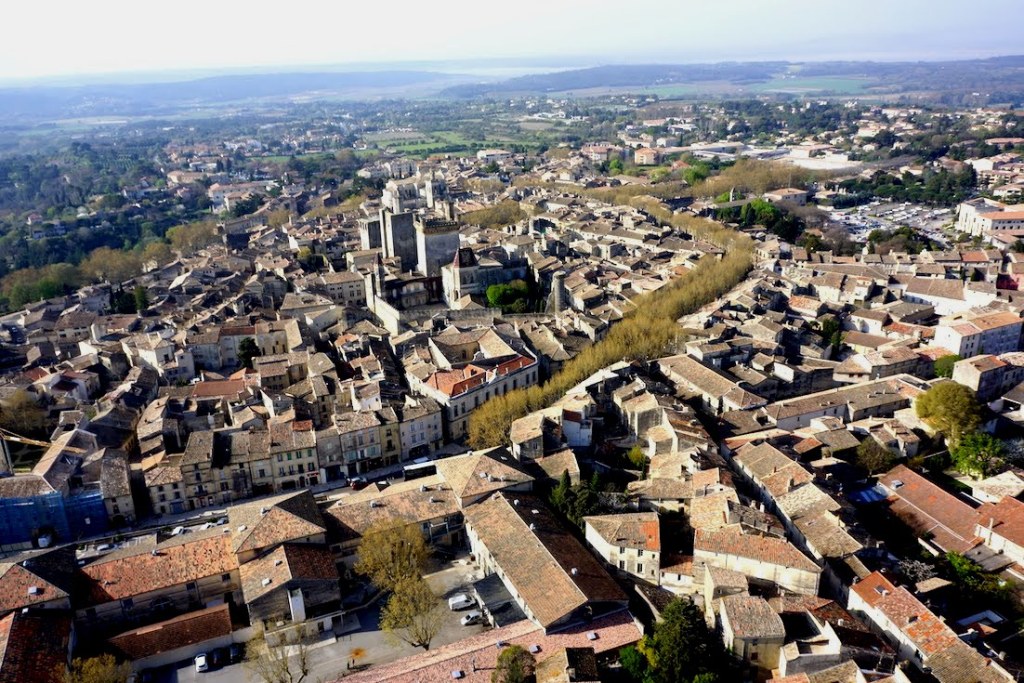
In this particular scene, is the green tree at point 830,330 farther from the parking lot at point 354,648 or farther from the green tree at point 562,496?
the parking lot at point 354,648

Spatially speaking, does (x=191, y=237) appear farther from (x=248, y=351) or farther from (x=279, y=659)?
(x=279, y=659)

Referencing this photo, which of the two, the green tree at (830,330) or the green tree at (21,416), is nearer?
the green tree at (21,416)

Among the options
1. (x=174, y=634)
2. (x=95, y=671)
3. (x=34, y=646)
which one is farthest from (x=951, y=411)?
(x=34, y=646)

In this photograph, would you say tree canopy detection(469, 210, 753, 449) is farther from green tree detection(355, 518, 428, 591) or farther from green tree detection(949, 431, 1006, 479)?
green tree detection(949, 431, 1006, 479)

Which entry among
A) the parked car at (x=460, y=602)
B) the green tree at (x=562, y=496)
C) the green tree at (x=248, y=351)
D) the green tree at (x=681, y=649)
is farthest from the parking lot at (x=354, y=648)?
the green tree at (x=248, y=351)

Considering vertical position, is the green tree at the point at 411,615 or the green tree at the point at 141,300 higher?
the green tree at the point at 141,300

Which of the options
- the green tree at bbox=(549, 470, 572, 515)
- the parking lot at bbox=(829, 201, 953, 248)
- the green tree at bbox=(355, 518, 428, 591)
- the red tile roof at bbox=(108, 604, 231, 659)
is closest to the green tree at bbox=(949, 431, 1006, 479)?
the green tree at bbox=(549, 470, 572, 515)
